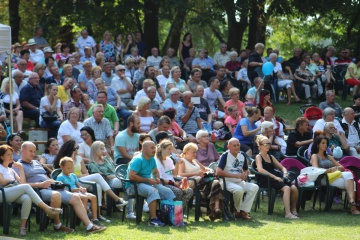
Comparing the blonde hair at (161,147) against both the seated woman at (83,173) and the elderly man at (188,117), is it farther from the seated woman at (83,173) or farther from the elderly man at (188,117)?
the elderly man at (188,117)

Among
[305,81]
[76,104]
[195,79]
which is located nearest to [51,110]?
[76,104]

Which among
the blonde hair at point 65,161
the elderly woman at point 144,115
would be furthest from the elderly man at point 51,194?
the elderly woman at point 144,115

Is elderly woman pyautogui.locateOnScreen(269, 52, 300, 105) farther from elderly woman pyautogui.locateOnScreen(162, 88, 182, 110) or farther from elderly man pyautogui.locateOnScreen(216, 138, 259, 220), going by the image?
elderly man pyautogui.locateOnScreen(216, 138, 259, 220)

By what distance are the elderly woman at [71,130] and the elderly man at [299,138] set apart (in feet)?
11.7

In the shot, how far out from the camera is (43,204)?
11.7 m

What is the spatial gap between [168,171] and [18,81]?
5.58 m

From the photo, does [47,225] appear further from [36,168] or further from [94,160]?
[94,160]

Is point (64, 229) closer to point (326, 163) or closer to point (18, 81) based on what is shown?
point (326, 163)

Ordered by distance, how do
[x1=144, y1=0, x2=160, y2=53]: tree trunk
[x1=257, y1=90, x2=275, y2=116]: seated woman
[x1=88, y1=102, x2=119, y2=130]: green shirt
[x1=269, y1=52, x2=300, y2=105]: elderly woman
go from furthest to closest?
1. [x1=144, y1=0, x2=160, y2=53]: tree trunk
2. [x1=269, y1=52, x2=300, y2=105]: elderly woman
3. [x1=257, y1=90, x2=275, y2=116]: seated woman
4. [x1=88, y1=102, x2=119, y2=130]: green shirt

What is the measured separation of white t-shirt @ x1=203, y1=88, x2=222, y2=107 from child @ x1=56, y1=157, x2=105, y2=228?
6.82 metres

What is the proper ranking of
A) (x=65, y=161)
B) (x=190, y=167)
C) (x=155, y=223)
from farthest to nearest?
(x=190, y=167) < (x=155, y=223) < (x=65, y=161)

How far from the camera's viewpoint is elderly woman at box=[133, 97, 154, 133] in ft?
53.1

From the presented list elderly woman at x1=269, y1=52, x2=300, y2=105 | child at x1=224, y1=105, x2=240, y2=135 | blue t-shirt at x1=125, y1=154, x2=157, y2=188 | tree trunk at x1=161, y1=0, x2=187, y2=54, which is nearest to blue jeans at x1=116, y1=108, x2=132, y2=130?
child at x1=224, y1=105, x2=240, y2=135

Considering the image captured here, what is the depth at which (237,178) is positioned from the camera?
44.9ft
